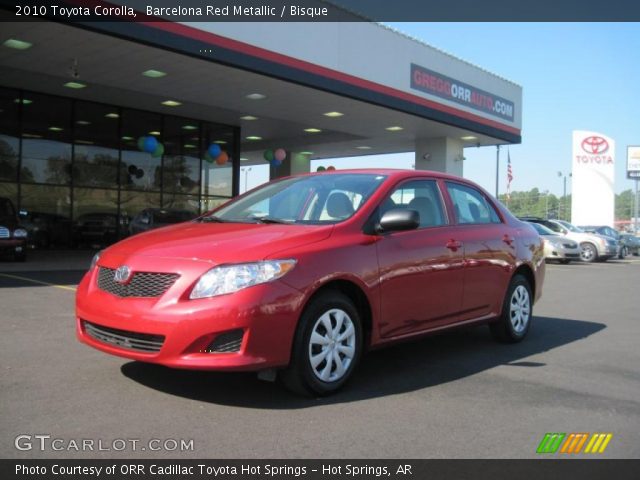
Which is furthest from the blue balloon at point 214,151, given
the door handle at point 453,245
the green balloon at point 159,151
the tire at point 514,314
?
the door handle at point 453,245

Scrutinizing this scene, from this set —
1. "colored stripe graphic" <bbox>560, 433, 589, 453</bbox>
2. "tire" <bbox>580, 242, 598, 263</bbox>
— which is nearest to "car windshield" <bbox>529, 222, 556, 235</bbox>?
"tire" <bbox>580, 242, 598, 263</bbox>

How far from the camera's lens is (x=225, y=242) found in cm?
421

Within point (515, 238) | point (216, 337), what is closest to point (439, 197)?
point (515, 238)

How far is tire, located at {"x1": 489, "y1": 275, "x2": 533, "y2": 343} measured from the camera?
622cm

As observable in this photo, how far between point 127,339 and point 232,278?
0.84m

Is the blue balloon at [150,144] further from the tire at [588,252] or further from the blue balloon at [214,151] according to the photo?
the tire at [588,252]

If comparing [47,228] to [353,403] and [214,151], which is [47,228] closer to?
[214,151]

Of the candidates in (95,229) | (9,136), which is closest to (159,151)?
(95,229)

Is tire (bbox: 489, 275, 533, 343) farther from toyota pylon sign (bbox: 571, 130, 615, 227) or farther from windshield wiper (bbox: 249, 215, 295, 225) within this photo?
toyota pylon sign (bbox: 571, 130, 615, 227)

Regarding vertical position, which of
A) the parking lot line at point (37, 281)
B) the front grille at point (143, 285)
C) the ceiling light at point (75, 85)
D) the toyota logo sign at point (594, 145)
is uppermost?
the toyota logo sign at point (594, 145)

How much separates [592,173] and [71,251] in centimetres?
3124

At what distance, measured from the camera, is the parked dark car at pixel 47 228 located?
751 inches

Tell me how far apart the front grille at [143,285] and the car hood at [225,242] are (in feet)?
0.54

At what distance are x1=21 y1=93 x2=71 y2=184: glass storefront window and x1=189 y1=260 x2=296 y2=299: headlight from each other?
56.3 ft
